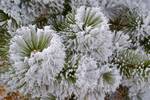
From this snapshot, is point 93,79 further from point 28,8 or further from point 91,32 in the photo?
point 28,8

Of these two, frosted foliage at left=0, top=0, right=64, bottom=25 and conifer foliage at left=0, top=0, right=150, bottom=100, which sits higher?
frosted foliage at left=0, top=0, right=64, bottom=25

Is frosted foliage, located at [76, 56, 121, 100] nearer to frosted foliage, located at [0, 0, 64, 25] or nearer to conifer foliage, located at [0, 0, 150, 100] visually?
conifer foliage, located at [0, 0, 150, 100]

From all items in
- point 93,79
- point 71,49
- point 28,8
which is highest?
point 28,8

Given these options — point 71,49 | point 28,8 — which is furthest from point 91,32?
point 28,8

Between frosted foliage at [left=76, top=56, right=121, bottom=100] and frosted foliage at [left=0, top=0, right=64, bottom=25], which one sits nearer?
frosted foliage at [left=76, top=56, right=121, bottom=100]

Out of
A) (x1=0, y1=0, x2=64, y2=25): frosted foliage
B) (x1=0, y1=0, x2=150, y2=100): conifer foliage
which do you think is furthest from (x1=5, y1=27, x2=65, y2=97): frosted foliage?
(x1=0, y1=0, x2=64, y2=25): frosted foliage

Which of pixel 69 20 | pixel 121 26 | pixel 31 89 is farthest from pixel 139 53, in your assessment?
pixel 31 89

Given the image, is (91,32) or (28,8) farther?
(28,8)

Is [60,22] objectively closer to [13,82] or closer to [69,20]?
[69,20]
